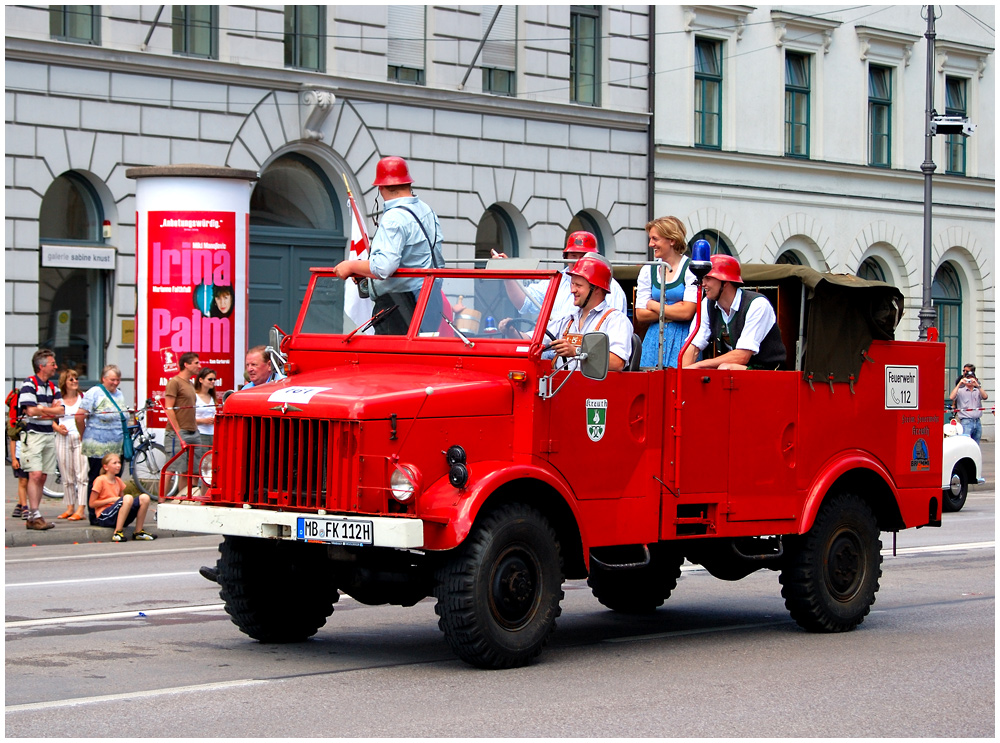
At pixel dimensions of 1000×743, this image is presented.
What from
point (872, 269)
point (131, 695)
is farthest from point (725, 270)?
point (872, 269)

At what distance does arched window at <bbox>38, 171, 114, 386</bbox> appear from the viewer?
23.8 m

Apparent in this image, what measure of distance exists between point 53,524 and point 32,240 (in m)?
7.67

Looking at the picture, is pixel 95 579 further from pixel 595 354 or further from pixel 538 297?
pixel 595 354

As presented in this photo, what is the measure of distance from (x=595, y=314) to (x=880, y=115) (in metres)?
30.7

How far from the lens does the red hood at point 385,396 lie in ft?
26.6

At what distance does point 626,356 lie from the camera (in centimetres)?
902

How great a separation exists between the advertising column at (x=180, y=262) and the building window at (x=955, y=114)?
2480 cm

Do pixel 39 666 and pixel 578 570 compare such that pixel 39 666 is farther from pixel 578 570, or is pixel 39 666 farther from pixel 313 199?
pixel 313 199

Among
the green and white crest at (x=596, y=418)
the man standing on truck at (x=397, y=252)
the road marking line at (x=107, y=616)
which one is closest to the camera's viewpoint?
the green and white crest at (x=596, y=418)

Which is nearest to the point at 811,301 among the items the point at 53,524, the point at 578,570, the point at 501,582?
the point at 578,570

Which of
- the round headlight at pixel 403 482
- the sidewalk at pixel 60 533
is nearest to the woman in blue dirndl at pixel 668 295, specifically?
the round headlight at pixel 403 482

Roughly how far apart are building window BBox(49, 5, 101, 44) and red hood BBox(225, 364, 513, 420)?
16669 mm

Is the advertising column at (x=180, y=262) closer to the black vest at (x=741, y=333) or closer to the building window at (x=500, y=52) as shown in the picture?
the building window at (x=500, y=52)

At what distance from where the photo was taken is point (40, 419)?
56.7 ft
